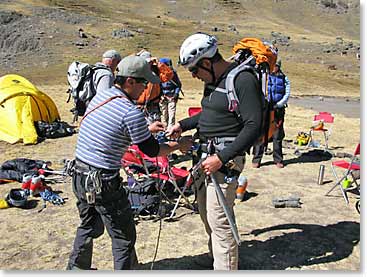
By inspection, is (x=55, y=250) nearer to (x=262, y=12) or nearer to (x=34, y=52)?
(x=34, y=52)

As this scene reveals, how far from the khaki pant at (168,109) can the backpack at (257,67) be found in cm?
516

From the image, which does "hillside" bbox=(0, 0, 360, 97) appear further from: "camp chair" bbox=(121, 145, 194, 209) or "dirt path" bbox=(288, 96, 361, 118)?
"camp chair" bbox=(121, 145, 194, 209)

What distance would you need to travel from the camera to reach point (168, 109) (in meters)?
9.93

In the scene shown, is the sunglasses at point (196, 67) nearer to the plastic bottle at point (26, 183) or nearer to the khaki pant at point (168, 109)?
the plastic bottle at point (26, 183)

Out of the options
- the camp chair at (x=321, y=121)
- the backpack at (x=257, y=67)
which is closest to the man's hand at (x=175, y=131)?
the backpack at (x=257, y=67)

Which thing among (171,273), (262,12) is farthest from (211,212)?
(262,12)

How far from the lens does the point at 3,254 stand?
5.52m

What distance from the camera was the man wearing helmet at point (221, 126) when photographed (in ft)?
13.1

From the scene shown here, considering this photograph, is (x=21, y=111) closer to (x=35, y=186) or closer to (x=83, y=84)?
(x=35, y=186)

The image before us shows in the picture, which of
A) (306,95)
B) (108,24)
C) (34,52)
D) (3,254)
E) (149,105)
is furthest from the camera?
(108,24)

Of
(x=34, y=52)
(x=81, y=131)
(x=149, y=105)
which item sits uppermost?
(x=81, y=131)

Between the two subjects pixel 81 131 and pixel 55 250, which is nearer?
pixel 81 131

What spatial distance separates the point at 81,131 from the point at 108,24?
40.2 meters

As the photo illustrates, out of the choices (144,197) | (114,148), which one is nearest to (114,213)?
(114,148)
